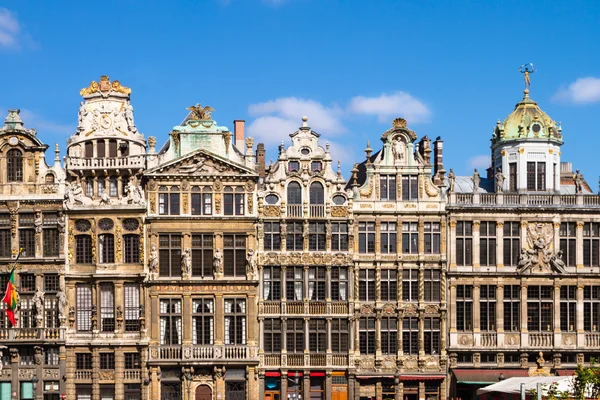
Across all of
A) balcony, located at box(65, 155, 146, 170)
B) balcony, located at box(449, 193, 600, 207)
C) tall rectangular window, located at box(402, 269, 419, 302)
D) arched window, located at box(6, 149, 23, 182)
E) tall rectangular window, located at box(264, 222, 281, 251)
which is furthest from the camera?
balcony, located at box(449, 193, 600, 207)

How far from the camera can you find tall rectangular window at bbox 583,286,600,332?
199 feet

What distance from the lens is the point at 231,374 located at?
58469 millimetres

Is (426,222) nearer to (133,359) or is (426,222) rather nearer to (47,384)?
(133,359)

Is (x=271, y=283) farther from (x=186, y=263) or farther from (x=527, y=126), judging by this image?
(x=527, y=126)

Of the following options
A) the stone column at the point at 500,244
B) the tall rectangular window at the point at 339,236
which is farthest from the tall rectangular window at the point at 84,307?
the stone column at the point at 500,244

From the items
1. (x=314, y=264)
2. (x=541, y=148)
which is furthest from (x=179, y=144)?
(x=541, y=148)

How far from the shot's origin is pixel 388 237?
60.2m

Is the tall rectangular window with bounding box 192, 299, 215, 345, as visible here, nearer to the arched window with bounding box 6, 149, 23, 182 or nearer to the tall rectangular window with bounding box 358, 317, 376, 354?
the tall rectangular window with bounding box 358, 317, 376, 354

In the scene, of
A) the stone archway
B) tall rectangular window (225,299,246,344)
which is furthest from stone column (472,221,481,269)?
the stone archway

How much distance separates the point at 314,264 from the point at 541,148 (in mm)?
13833

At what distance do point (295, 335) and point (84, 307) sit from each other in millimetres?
10951

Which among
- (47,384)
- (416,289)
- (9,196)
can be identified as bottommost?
(47,384)

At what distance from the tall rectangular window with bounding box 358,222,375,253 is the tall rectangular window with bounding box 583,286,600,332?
11620 mm

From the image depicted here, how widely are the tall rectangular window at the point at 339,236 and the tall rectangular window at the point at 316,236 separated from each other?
0.52 metres
